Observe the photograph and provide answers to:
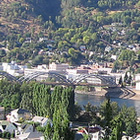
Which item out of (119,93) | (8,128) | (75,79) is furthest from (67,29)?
(8,128)

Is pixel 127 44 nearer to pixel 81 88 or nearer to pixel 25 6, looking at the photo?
pixel 25 6

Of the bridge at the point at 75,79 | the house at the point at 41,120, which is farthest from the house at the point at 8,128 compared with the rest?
the bridge at the point at 75,79

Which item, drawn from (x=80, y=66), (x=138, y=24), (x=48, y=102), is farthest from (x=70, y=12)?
(x=48, y=102)

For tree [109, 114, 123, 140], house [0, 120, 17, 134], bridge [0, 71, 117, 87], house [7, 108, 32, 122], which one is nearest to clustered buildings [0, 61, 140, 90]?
bridge [0, 71, 117, 87]

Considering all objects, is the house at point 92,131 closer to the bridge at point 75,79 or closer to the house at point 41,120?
the house at point 41,120

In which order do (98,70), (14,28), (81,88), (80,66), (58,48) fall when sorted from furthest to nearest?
1. (14,28)
2. (58,48)
3. (80,66)
4. (98,70)
5. (81,88)
